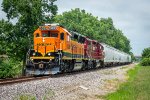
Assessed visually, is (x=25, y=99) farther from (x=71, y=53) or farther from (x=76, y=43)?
(x=76, y=43)

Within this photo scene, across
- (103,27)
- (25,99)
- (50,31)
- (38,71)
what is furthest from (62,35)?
(103,27)

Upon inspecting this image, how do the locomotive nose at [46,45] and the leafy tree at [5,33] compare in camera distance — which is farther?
the leafy tree at [5,33]

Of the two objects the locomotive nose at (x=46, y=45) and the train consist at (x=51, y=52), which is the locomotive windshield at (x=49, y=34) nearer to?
the train consist at (x=51, y=52)

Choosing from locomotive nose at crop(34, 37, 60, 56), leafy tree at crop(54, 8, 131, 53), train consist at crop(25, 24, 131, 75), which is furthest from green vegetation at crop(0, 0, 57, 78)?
leafy tree at crop(54, 8, 131, 53)

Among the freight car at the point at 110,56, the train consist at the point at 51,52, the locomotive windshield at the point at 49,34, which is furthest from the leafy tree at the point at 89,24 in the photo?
the locomotive windshield at the point at 49,34

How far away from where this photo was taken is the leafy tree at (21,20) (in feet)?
120

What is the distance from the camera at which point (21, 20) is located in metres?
36.6

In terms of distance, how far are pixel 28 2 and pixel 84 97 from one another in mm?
23638

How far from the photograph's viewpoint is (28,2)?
123 ft

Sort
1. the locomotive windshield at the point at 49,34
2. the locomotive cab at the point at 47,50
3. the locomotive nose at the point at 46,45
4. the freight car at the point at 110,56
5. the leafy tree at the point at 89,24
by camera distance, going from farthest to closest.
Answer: the leafy tree at the point at 89,24 → the freight car at the point at 110,56 → the locomotive windshield at the point at 49,34 → the locomotive nose at the point at 46,45 → the locomotive cab at the point at 47,50

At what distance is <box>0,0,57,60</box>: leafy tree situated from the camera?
36.6 metres

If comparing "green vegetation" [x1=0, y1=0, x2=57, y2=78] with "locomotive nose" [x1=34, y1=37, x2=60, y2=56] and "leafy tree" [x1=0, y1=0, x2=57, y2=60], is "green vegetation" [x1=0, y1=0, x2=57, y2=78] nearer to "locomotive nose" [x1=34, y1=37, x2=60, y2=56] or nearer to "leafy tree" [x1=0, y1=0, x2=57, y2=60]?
"leafy tree" [x1=0, y1=0, x2=57, y2=60]

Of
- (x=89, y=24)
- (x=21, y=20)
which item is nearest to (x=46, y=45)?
(x=21, y=20)

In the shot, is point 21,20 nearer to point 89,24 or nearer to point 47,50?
point 47,50
